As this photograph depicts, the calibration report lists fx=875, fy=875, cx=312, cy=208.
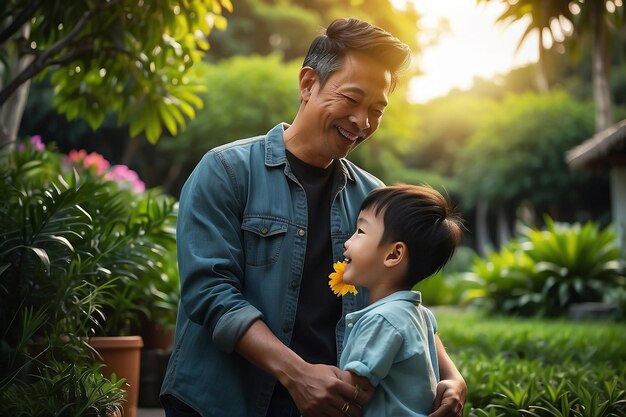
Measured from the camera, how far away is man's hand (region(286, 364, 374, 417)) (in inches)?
94.8

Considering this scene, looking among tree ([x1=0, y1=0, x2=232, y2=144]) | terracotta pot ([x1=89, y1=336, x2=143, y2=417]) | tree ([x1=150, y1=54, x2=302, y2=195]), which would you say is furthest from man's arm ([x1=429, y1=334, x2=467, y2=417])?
tree ([x1=150, y1=54, x2=302, y2=195])

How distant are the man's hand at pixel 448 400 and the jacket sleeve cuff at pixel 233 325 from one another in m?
0.59

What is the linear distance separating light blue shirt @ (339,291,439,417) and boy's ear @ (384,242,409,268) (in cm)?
9

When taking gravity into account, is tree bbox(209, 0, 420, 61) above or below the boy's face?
above

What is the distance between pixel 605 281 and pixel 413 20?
8835mm

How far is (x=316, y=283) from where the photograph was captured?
3004 mm

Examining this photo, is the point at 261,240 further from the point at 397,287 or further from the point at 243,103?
the point at 243,103

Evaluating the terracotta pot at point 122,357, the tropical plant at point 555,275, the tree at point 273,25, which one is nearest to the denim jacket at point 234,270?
the terracotta pot at point 122,357

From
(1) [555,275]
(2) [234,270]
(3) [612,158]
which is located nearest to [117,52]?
(2) [234,270]

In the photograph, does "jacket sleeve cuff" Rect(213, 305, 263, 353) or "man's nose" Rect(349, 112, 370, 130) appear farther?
"man's nose" Rect(349, 112, 370, 130)

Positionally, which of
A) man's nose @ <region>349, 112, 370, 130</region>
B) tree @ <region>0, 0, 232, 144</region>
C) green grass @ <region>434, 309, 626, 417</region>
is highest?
tree @ <region>0, 0, 232, 144</region>

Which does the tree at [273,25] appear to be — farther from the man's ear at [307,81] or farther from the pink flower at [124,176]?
the man's ear at [307,81]

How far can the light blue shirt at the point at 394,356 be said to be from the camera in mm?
2410

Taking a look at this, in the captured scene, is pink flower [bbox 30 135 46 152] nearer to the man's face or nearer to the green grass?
the green grass
